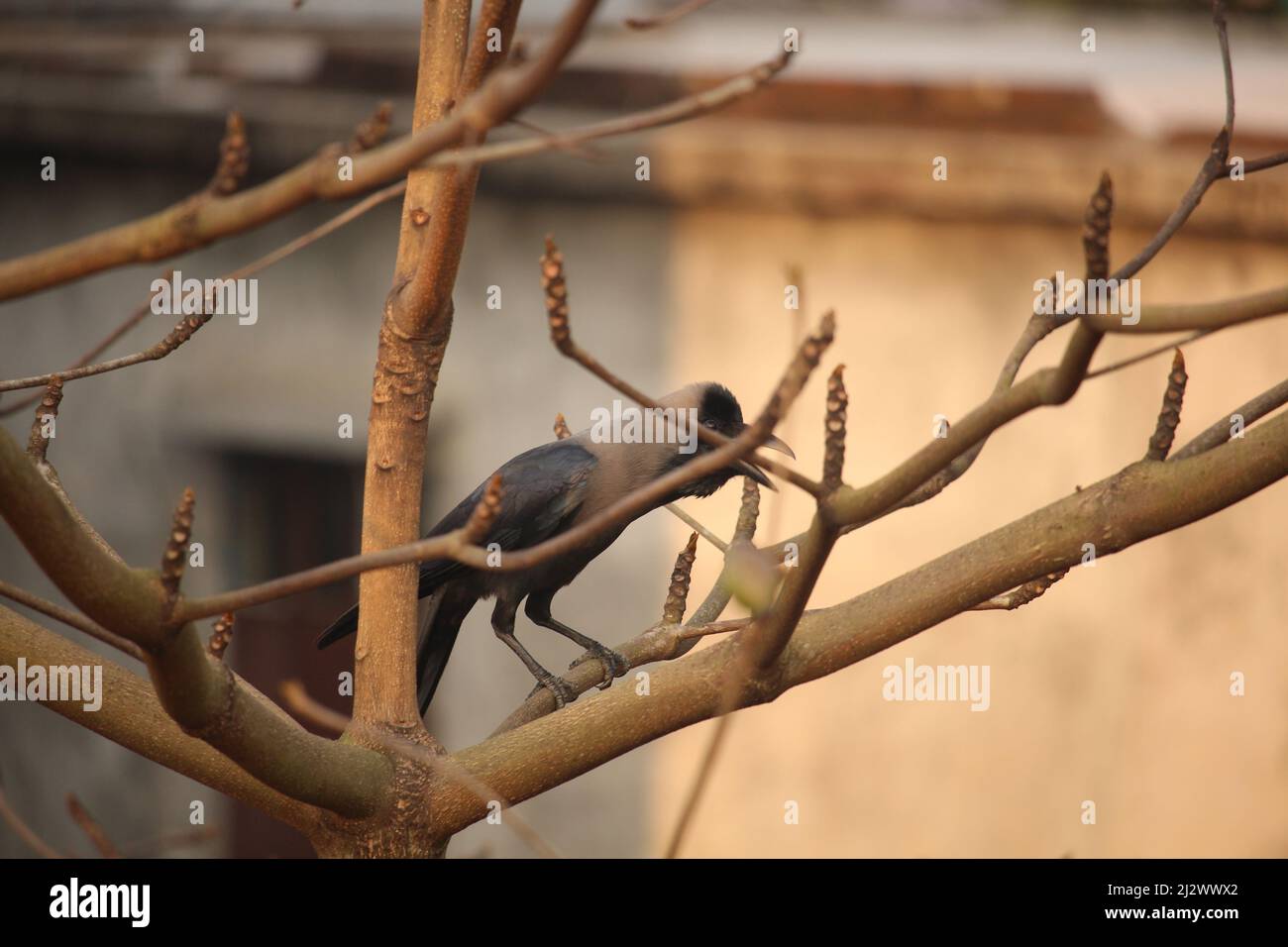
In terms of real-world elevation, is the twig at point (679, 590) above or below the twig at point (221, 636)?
above

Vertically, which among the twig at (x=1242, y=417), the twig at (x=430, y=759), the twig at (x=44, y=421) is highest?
the twig at (x=44, y=421)

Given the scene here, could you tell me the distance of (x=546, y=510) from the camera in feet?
11.2

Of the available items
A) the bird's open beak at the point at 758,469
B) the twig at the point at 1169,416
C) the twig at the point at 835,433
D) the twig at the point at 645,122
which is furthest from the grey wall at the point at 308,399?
the twig at the point at 645,122

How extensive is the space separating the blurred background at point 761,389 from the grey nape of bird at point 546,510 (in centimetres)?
170

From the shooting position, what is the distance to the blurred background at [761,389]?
555 cm

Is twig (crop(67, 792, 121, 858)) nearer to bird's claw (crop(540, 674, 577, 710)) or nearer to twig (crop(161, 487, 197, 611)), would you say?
twig (crop(161, 487, 197, 611))

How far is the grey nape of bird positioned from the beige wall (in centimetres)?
196

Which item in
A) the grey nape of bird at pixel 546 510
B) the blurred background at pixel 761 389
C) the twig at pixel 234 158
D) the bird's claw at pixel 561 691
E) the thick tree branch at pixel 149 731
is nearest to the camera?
the twig at pixel 234 158

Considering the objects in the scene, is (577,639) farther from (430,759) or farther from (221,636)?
(430,759)

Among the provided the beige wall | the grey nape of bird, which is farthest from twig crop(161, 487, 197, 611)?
the beige wall

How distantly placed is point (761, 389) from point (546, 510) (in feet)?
Result: 8.20

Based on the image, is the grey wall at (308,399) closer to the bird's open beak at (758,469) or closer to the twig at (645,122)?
the bird's open beak at (758,469)

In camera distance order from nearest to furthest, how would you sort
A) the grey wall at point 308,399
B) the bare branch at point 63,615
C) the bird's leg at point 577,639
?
the bare branch at point 63,615, the bird's leg at point 577,639, the grey wall at point 308,399

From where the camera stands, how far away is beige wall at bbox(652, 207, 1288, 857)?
5605mm
